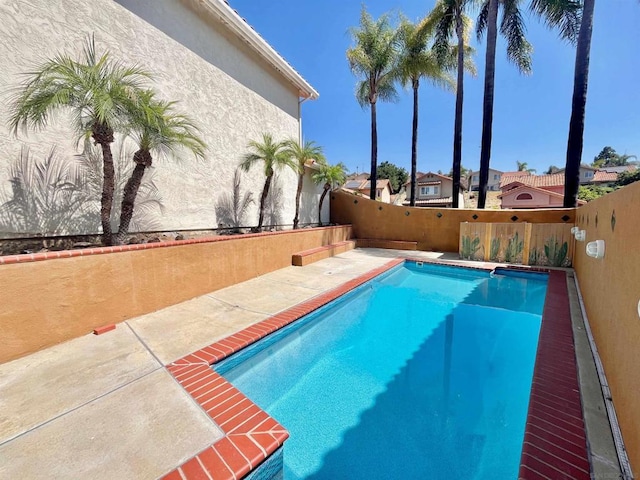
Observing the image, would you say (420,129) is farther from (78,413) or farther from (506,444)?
(78,413)

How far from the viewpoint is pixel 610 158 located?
262ft

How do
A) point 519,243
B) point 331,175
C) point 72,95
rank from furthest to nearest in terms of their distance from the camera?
point 331,175, point 519,243, point 72,95

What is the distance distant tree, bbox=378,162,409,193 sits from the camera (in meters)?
55.5

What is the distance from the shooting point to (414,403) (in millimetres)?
3709

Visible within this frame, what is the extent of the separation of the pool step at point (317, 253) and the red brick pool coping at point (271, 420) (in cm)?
585

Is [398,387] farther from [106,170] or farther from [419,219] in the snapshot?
[419,219]

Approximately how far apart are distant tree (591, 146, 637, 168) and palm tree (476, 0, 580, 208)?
89.7m

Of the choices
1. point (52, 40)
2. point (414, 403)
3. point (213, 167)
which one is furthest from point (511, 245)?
point (52, 40)

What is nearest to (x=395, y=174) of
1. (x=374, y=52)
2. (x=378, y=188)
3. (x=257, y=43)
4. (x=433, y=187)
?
(x=433, y=187)

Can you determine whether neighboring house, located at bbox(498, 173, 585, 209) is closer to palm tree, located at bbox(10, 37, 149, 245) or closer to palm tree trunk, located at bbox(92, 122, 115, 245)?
palm tree, located at bbox(10, 37, 149, 245)

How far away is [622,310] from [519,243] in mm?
9164

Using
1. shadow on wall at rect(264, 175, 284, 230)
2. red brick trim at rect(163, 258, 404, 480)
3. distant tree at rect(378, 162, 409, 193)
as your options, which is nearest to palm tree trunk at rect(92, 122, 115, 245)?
red brick trim at rect(163, 258, 404, 480)

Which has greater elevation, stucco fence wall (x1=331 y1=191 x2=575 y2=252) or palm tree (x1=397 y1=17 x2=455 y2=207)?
palm tree (x1=397 y1=17 x2=455 y2=207)

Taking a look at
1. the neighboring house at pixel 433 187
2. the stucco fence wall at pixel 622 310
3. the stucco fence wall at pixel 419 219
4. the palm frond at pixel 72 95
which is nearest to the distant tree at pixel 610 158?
the neighboring house at pixel 433 187
